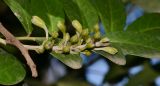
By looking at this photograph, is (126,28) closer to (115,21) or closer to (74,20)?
(115,21)

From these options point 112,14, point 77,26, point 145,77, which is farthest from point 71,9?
point 145,77

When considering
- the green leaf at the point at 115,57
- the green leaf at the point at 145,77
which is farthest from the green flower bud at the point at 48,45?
the green leaf at the point at 145,77

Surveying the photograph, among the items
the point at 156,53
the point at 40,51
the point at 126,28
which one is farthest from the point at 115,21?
the point at 40,51

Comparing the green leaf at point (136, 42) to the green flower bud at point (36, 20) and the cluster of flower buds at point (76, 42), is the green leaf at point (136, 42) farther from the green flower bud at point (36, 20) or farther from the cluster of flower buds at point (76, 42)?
the green flower bud at point (36, 20)

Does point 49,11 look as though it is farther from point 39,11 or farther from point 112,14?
point 112,14

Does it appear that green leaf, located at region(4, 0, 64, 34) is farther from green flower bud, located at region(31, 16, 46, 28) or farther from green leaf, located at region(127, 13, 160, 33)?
green leaf, located at region(127, 13, 160, 33)

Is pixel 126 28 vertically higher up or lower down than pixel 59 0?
lower down
